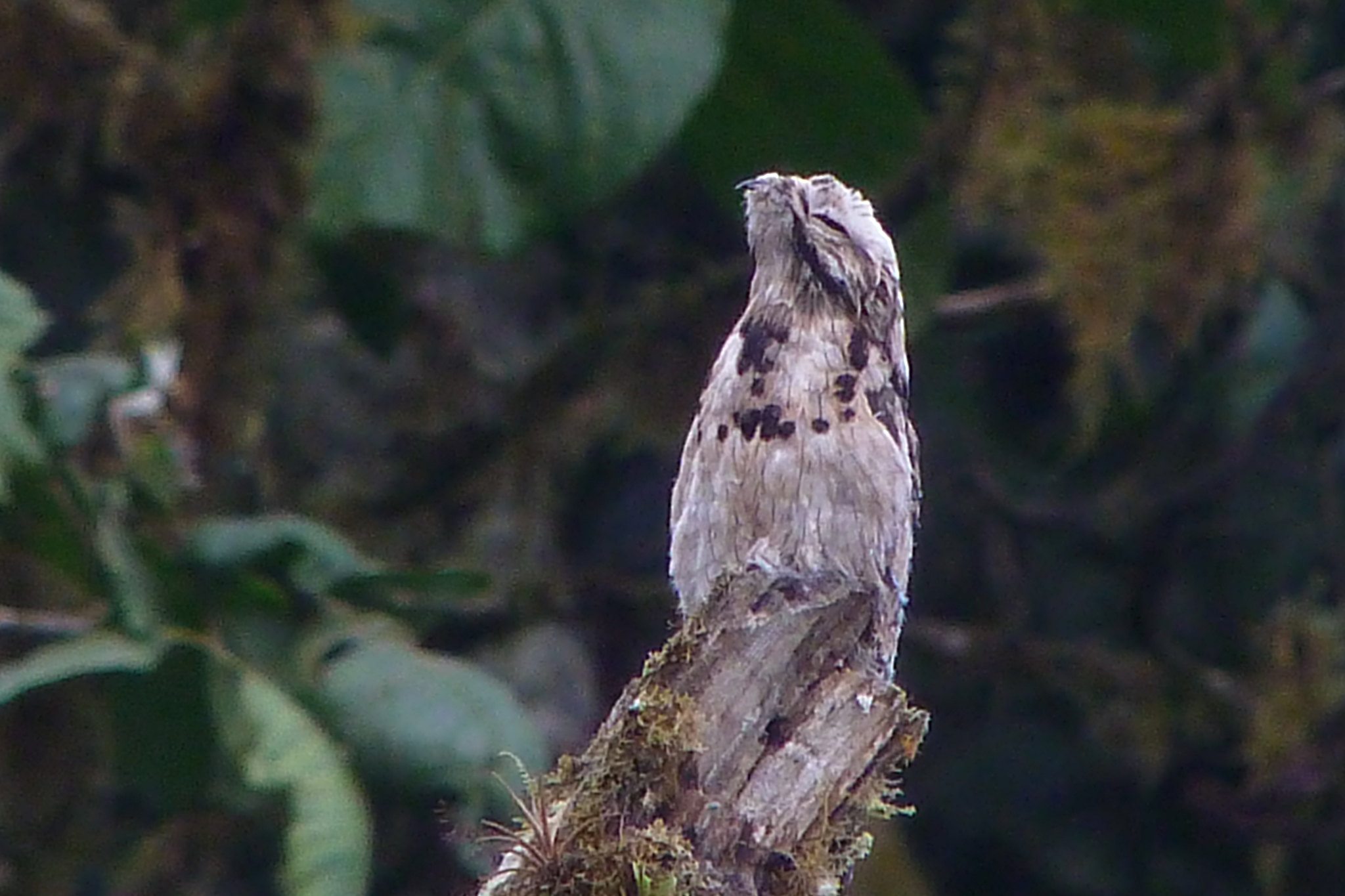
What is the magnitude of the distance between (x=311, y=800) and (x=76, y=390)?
119 cm

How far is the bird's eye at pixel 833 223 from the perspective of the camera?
13.1 ft

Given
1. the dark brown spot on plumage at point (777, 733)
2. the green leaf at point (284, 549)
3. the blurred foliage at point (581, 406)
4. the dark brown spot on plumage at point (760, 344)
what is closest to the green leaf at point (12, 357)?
the blurred foliage at point (581, 406)

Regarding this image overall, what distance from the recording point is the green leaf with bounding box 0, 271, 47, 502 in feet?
16.8

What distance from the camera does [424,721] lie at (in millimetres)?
5480

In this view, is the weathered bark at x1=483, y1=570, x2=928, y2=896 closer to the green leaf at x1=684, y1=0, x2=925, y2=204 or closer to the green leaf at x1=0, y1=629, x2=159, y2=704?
the green leaf at x1=0, y1=629, x2=159, y2=704

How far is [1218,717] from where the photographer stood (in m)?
8.25

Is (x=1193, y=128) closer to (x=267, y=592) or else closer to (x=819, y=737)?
(x=267, y=592)

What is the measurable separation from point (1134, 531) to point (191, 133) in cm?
356

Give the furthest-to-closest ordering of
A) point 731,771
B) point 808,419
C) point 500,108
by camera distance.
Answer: point 500,108 → point 808,419 → point 731,771

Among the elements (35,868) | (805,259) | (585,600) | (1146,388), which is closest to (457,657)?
(585,600)

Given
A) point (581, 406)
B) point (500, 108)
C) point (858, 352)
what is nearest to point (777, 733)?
point (858, 352)

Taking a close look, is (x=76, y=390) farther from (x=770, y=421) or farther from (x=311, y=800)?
(x=770, y=421)

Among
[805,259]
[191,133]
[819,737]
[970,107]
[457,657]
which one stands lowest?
[819,737]

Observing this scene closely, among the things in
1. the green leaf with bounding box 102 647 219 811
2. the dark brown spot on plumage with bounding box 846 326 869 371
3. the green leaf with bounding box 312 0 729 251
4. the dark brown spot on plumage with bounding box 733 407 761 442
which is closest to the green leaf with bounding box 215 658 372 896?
the green leaf with bounding box 102 647 219 811
